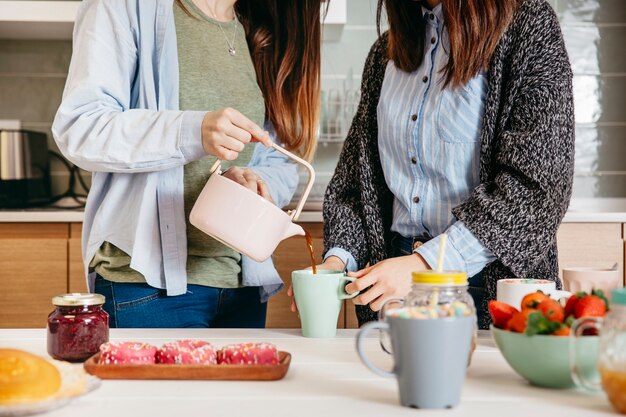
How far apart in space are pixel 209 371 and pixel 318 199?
200 centimetres

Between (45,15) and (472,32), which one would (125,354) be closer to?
(472,32)

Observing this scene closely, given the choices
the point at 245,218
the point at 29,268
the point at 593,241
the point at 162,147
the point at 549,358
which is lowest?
the point at 29,268

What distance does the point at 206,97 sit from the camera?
1455 mm

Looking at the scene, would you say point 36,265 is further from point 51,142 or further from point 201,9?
point 201,9

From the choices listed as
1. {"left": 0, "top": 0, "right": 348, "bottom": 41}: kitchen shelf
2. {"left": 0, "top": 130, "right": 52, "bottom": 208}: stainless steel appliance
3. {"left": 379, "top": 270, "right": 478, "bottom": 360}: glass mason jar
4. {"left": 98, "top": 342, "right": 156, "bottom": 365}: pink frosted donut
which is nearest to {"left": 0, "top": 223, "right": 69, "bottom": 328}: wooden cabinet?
{"left": 0, "top": 130, "right": 52, "bottom": 208}: stainless steel appliance

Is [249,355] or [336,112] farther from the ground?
[336,112]

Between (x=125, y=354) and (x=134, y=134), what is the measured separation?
52cm

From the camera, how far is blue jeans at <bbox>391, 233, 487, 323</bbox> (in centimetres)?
130

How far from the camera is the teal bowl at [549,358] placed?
0.75 m

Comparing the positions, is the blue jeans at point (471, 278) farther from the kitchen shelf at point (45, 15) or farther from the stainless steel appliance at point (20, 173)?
the stainless steel appliance at point (20, 173)

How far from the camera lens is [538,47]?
1.24 metres

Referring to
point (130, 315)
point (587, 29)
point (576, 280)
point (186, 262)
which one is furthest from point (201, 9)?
point (587, 29)

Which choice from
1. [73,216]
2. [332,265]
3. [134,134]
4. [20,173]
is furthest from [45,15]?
[332,265]

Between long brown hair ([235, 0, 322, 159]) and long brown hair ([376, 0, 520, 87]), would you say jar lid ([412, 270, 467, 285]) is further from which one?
long brown hair ([235, 0, 322, 159])
